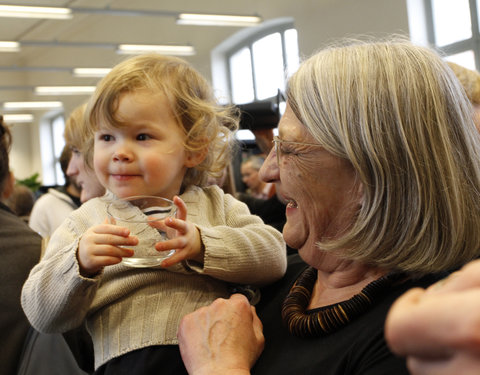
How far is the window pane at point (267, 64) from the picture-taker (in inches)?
441

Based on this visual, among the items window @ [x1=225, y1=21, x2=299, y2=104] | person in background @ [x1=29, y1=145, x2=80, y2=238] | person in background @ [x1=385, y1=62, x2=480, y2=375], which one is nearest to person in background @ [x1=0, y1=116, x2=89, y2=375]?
person in background @ [x1=385, y1=62, x2=480, y2=375]

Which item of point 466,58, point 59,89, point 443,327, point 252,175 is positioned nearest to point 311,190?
point 443,327

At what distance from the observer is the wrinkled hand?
39 cm

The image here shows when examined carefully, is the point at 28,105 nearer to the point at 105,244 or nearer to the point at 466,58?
the point at 466,58

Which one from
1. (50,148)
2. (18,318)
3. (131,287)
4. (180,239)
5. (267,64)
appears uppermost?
(267,64)

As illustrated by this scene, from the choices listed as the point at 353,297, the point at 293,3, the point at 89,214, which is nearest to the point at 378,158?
the point at 353,297

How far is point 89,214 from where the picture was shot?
1.49 m

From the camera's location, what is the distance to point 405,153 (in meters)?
1.12

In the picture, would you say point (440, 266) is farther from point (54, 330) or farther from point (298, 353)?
point (54, 330)

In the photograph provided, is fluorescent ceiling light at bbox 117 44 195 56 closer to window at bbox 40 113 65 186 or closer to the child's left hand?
window at bbox 40 113 65 186

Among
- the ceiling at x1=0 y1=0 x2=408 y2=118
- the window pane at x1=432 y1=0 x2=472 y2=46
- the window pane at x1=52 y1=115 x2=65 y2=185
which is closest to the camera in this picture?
the window pane at x1=432 y1=0 x2=472 y2=46

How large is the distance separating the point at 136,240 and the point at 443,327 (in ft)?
3.01

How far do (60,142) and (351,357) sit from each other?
63.2 feet

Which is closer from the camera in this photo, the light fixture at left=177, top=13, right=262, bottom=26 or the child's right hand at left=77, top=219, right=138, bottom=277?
the child's right hand at left=77, top=219, right=138, bottom=277
